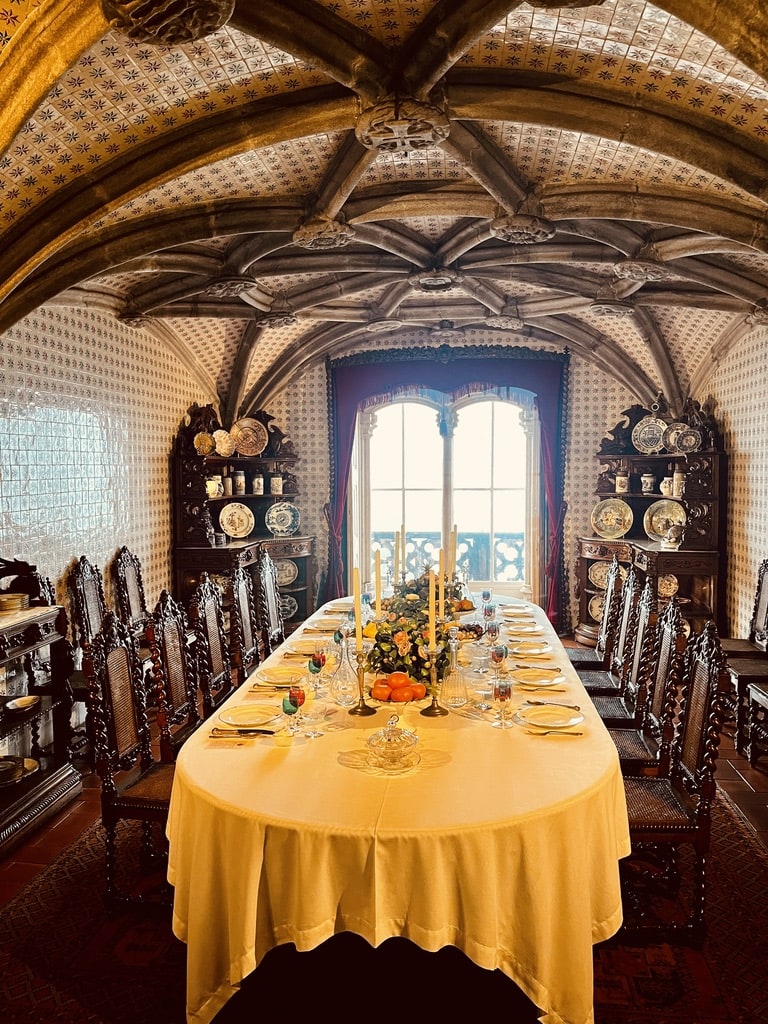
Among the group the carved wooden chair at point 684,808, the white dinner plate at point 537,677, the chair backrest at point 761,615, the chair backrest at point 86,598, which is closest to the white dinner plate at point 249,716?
the white dinner plate at point 537,677

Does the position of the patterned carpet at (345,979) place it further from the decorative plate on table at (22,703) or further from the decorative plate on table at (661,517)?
the decorative plate on table at (661,517)

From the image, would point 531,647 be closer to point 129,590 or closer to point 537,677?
point 537,677

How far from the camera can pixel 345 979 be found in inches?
123

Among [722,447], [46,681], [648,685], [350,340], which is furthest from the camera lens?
[350,340]

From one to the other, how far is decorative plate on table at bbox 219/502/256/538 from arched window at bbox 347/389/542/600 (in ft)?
4.85

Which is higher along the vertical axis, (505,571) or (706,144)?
(706,144)

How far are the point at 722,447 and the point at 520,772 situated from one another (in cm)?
647

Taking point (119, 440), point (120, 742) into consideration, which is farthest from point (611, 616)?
point (119, 440)

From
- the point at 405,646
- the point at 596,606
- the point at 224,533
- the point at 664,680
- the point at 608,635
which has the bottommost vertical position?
the point at 596,606

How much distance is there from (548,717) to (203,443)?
19.8 ft

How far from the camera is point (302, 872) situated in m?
2.54

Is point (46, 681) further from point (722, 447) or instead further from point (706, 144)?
point (722, 447)

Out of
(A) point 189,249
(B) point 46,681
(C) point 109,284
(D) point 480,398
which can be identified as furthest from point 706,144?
(D) point 480,398

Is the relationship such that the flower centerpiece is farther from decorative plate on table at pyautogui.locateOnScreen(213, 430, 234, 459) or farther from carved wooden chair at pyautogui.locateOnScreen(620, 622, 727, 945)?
decorative plate on table at pyautogui.locateOnScreen(213, 430, 234, 459)
